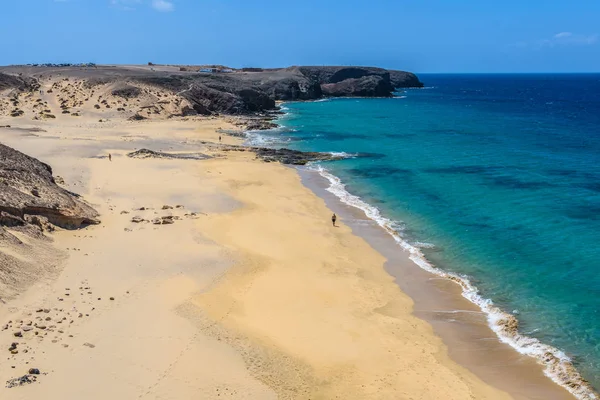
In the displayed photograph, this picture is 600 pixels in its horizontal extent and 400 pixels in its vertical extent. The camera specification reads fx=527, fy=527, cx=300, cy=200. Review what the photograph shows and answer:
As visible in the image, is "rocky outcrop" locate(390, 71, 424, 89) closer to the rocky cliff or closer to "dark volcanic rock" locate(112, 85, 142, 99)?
the rocky cliff

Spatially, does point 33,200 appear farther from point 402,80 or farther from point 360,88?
point 402,80

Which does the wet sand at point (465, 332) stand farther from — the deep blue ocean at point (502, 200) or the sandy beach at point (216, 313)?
the deep blue ocean at point (502, 200)

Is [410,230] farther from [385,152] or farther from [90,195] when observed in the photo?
[385,152]

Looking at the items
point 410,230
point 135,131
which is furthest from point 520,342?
point 135,131

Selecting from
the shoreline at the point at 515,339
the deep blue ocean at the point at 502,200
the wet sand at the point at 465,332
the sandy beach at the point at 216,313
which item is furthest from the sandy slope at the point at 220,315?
the deep blue ocean at the point at 502,200

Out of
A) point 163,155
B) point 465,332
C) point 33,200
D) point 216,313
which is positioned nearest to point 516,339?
point 465,332
